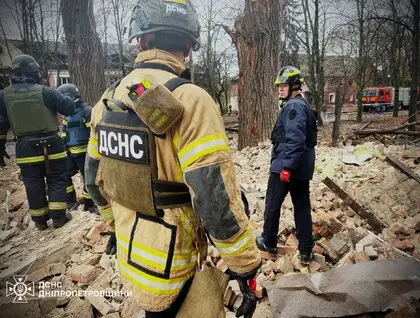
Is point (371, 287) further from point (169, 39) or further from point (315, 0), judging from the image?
point (315, 0)

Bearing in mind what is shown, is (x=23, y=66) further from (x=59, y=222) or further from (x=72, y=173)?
(x=59, y=222)

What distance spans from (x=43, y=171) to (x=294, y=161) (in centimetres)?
350

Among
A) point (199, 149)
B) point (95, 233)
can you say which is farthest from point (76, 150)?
point (199, 149)

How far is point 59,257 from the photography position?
355cm

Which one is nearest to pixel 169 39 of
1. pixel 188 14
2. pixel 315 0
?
pixel 188 14

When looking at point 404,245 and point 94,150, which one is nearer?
point 94,150

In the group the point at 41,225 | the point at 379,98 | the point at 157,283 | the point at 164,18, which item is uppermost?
the point at 379,98

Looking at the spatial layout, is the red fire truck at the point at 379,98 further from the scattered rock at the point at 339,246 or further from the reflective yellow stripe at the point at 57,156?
the reflective yellow stripe at the point at 57,156

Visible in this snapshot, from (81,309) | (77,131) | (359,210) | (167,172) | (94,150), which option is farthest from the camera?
(77,131)

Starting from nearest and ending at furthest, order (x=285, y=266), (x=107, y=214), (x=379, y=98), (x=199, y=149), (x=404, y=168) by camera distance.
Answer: (x=199, y=149) < (x=107, y=214) < (x=285, y=266) < (x=404, y=168) < (x=379, y=98)

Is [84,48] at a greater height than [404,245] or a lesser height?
greater

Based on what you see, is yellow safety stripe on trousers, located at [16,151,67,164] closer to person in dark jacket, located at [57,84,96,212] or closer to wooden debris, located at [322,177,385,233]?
person in dark jacket, located at [57,84,96,212]

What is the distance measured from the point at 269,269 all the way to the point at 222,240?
70.7 inches

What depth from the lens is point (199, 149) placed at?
49.3 inches
